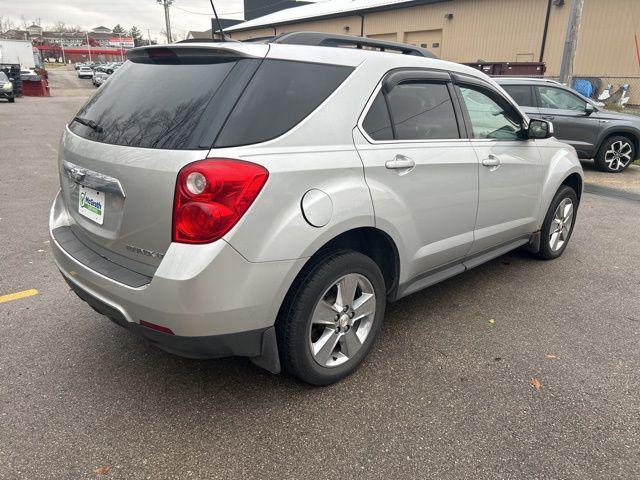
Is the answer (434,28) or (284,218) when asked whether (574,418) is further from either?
(434,28)

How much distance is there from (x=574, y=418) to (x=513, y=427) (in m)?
0.34

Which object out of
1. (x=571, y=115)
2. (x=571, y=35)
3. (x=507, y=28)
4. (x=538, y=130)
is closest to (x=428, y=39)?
(x=507, y=28)

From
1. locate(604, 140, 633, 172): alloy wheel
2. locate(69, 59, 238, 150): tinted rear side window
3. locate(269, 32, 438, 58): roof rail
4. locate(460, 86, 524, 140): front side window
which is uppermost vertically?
locate(269, 32, 438, 58): roof rail

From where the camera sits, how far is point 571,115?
9648 mm

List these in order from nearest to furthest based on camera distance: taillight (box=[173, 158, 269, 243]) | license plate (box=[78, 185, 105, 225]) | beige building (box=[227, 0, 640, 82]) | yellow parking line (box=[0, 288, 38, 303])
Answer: taillight (box=[173, 158, 269, 243]) < license plate (box=[78, 185, 105, 225]) < yellow parking line (box=[0, 288, 38, 303]) < beige building (box=[227, 0, 640, 82])

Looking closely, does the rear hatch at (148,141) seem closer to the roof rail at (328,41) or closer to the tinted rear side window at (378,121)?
the roof rail at (328,41)

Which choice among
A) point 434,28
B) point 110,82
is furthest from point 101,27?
point 110,82

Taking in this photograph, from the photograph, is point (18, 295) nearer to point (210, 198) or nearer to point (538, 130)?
point (210, 198)

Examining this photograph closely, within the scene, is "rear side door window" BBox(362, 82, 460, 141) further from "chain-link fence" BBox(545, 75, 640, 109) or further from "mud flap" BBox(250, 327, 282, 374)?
"chain-link fence" BBox(545, 75, 640, 109)

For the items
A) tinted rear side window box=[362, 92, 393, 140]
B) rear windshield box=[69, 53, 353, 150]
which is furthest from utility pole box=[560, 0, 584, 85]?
rear windshield box=[69, 53, 353, 150]

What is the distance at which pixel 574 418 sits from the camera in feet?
8.12

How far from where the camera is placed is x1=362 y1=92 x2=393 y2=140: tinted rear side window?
264cm

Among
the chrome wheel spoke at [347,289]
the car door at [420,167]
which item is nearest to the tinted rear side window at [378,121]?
the car door at [420,167]

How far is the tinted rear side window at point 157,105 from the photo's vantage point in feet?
7.20
